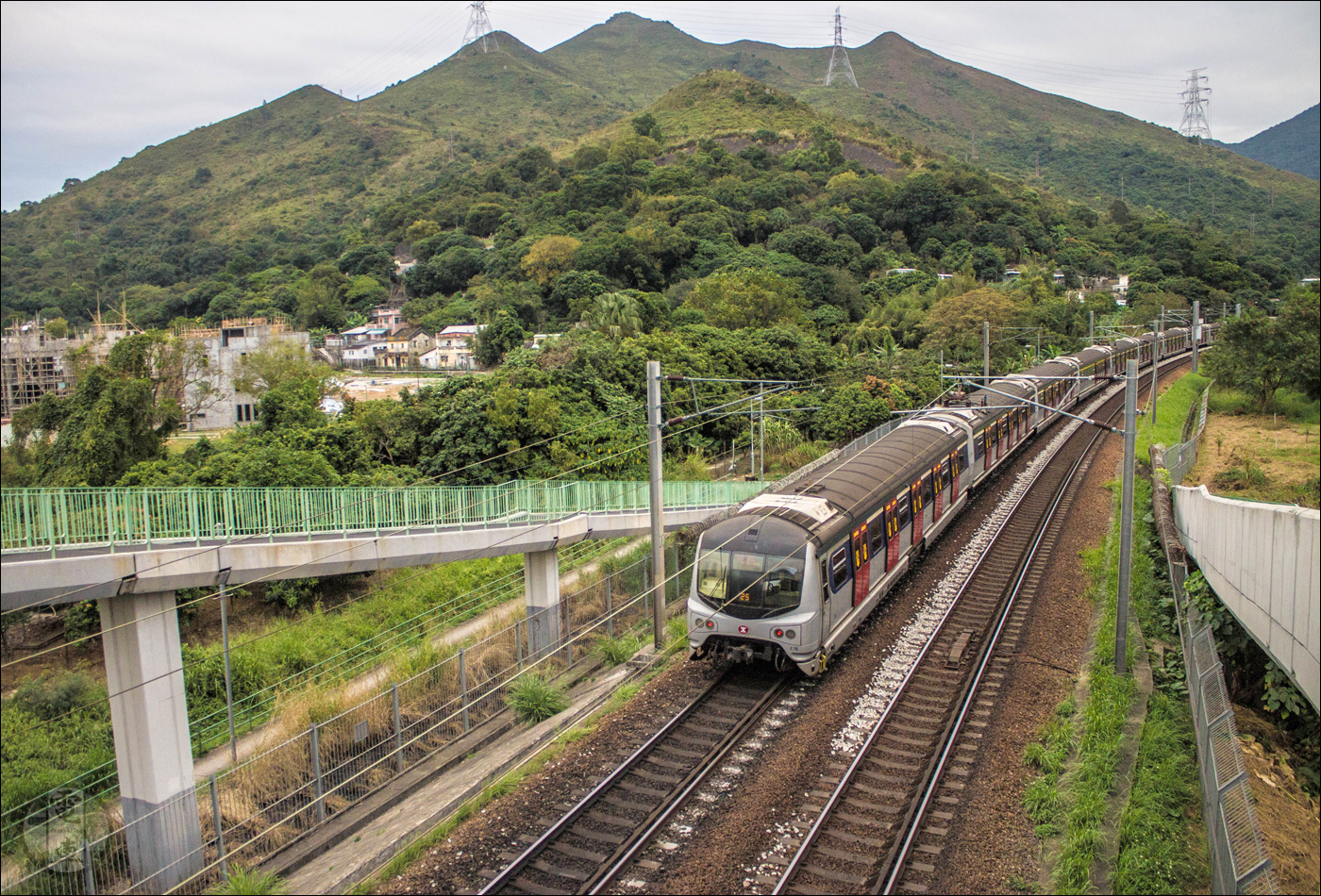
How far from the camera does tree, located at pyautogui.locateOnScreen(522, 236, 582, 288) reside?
7469 centimetres

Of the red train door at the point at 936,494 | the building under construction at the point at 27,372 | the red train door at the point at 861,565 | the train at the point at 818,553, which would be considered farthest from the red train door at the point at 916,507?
the building under construction at the point at 27,372

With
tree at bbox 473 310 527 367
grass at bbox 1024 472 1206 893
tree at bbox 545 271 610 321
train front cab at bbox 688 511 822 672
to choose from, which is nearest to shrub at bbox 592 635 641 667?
train front cab at bbox 688 511 822 672

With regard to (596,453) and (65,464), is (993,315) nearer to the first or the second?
(596,453)

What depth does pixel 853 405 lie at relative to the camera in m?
35.5

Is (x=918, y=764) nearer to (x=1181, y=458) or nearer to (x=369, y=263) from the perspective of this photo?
(x=1181, y=458)

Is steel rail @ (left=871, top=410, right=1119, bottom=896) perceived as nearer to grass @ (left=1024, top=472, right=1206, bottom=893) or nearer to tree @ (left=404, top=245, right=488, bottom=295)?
grass @ (left=1024, top=472, right=1206, bottom=893)

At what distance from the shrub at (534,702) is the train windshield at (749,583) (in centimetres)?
287

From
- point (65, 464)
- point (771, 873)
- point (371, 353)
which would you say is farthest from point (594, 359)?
point (371, 353)

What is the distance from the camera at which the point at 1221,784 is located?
8.65 metres

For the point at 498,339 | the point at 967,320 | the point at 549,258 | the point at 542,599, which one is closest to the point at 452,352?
the point at 498,339

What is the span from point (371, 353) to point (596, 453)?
162ft

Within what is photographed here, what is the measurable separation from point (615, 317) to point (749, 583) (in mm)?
34876

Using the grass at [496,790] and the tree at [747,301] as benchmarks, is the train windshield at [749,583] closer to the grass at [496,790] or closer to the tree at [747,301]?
the grass at [496,790]

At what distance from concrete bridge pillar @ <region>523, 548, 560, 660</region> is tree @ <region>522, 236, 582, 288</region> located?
5753 centimetres
